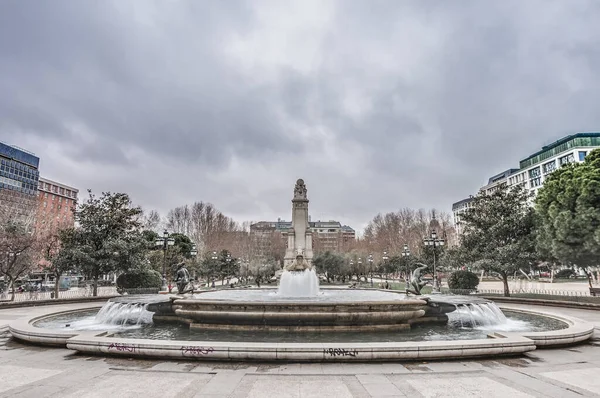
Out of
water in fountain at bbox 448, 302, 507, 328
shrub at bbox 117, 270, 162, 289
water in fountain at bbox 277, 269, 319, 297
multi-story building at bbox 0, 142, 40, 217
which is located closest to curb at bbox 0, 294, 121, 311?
shrub at bbox 117, 270, 162, 289

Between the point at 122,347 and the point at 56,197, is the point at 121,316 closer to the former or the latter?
the point at 122,347

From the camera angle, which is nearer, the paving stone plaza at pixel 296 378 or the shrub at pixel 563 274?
the paving stone plaza at pixel 296 378

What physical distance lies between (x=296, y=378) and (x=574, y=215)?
20.1 metres

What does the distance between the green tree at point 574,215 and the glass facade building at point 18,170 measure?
3128 inches

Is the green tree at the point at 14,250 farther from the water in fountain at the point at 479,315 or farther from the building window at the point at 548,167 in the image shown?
the building window at the point at 548,167

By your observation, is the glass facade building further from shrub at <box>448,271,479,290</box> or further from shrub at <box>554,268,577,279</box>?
shrub at <box>554,268,577,279</box>

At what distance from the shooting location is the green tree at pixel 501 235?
23.5 meters

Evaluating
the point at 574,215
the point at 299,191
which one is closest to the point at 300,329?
the point at 574,215

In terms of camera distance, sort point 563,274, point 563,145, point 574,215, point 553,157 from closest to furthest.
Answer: point 574,215 → point 563,274 → point 563,145 → point 553,157

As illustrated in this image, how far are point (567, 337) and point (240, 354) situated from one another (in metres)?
7.87

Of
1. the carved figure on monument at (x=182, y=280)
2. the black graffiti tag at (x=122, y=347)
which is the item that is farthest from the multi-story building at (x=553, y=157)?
the black graffiti tag at (x=122, y=347)

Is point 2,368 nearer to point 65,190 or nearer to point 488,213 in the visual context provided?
point 488,213

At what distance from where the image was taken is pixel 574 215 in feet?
Answer: 63.4

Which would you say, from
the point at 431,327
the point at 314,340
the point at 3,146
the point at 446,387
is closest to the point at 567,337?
the point at 431,327
